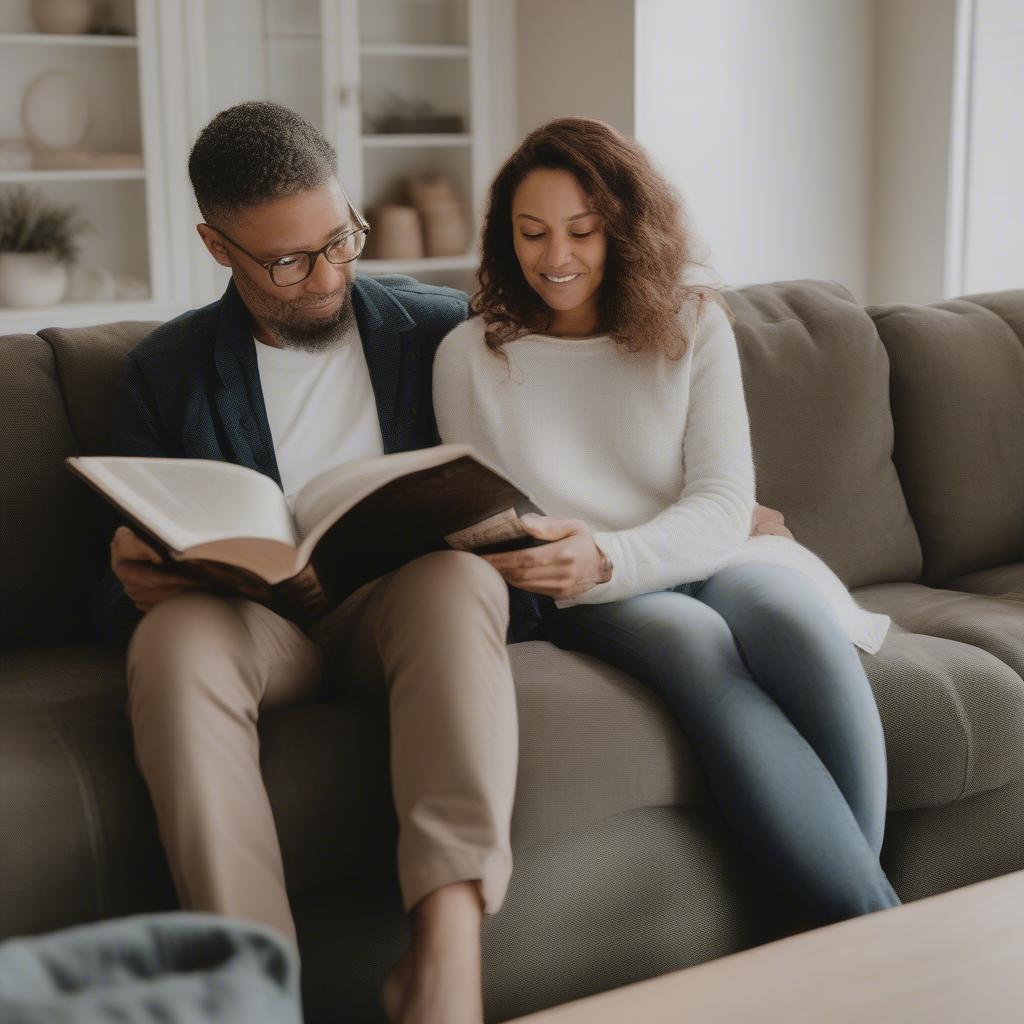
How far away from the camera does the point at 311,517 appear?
1.28 m

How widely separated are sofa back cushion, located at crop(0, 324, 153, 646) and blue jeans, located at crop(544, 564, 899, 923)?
0.74 m

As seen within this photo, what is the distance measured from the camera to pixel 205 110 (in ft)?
11.2

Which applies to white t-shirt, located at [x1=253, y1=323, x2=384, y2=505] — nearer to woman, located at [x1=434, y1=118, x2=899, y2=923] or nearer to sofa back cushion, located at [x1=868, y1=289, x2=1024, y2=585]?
woman, located at [x1=434, y1=118, x2=899, y2=923]

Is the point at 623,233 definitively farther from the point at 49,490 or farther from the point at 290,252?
the point at 49,490

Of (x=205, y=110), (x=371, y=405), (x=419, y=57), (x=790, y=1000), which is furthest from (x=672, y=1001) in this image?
(x=419, y=57)

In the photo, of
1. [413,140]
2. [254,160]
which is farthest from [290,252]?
[413,140]

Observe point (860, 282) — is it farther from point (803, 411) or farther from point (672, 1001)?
point (672, 1001)

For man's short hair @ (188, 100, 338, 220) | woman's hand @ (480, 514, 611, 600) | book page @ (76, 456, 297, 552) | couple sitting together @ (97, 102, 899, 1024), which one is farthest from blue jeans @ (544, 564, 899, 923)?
man's short hair @ (188, 100, 338, 220)

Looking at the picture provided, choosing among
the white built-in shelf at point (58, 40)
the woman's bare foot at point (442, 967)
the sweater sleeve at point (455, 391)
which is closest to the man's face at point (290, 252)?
the sweater sleeve at point (455, 391)

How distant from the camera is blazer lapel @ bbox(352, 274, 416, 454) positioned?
1.70 meters

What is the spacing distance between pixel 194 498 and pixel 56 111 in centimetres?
241

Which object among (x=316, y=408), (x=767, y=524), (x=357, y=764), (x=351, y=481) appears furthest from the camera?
(x=767, y=524)

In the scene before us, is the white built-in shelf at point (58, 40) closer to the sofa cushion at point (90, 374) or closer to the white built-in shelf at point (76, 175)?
the white built-in shelf at point (76, 175)

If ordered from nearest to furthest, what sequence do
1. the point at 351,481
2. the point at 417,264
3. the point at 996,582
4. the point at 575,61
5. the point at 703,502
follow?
the point at 351,481 < the point at 703,502 < the point at 996,582 < the point at 575,61 < the point at 417,264
